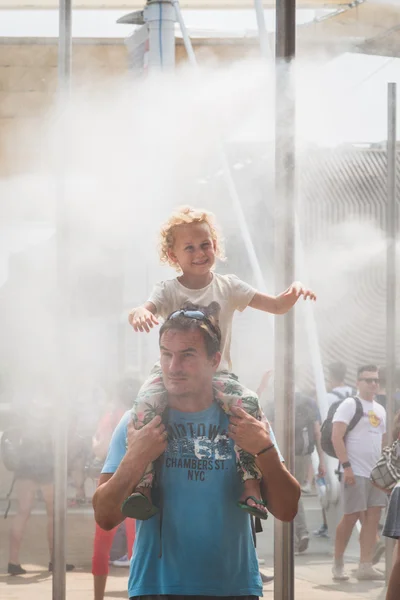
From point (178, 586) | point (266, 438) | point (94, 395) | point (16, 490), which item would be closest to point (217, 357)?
point (266, 438)

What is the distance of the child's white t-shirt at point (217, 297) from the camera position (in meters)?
1.99

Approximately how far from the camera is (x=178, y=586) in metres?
1.63

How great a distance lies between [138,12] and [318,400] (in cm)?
140

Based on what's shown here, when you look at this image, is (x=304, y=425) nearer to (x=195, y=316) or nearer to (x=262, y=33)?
(x=262, y=33)

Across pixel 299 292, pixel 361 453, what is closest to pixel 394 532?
pixel 361 453

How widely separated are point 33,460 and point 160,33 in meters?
1.53

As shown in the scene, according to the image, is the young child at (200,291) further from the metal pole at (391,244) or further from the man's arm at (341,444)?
the man's arm at (341,444)

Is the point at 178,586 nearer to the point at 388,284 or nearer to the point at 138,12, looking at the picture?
the point at 388,284

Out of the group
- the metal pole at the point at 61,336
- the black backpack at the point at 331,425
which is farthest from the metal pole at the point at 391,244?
the metal pole at the point at 61,336

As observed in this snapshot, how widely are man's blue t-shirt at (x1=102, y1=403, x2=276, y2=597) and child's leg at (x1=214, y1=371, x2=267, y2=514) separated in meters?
0.02

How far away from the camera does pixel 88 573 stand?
309cm

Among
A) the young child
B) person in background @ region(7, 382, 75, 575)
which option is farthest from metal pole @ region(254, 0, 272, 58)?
person in background @ region(7, 382, 75, 575)

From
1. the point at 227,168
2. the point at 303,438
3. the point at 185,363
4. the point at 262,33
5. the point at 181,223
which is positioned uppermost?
the point at 262,33

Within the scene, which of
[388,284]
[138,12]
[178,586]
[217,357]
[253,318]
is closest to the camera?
[178,586]
